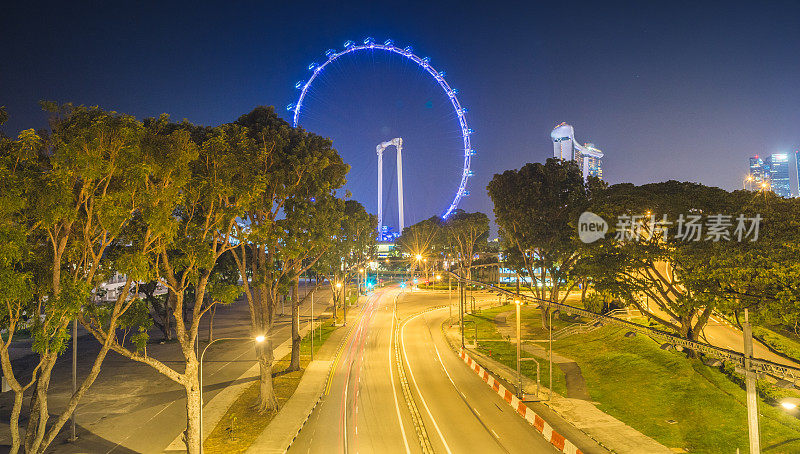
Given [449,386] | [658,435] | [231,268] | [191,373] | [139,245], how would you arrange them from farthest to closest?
1. [231,268]
2. [449,386]
3. [658,435]
4. [191,373]
5. [139,245]

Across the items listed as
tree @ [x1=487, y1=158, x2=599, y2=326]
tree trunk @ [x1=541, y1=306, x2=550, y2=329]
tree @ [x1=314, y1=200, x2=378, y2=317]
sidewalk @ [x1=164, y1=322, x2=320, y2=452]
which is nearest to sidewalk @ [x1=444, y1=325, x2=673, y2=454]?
sidewalk @ [x1=164, y1=322, x2=320, y2=452]

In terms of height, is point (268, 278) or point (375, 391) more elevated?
point (268, 278)

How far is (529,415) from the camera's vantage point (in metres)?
27.5

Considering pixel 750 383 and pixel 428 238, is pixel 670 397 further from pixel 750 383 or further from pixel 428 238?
pixel 428 238

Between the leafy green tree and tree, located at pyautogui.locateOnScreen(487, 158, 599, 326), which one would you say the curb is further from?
the leafy green tree

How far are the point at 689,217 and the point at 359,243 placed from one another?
2102 inches

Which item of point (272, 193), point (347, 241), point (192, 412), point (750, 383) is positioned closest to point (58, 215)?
point (192, 412)

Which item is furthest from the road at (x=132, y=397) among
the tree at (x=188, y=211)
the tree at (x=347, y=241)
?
the tree at (x=347, y=241)

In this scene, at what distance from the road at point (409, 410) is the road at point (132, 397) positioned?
852cm

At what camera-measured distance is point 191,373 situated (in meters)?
21.6

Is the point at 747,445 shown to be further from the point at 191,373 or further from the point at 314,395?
the point at 191,373

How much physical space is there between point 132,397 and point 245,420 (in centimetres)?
1115

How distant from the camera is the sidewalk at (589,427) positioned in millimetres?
22984

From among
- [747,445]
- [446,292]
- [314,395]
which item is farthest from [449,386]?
[446,292]
